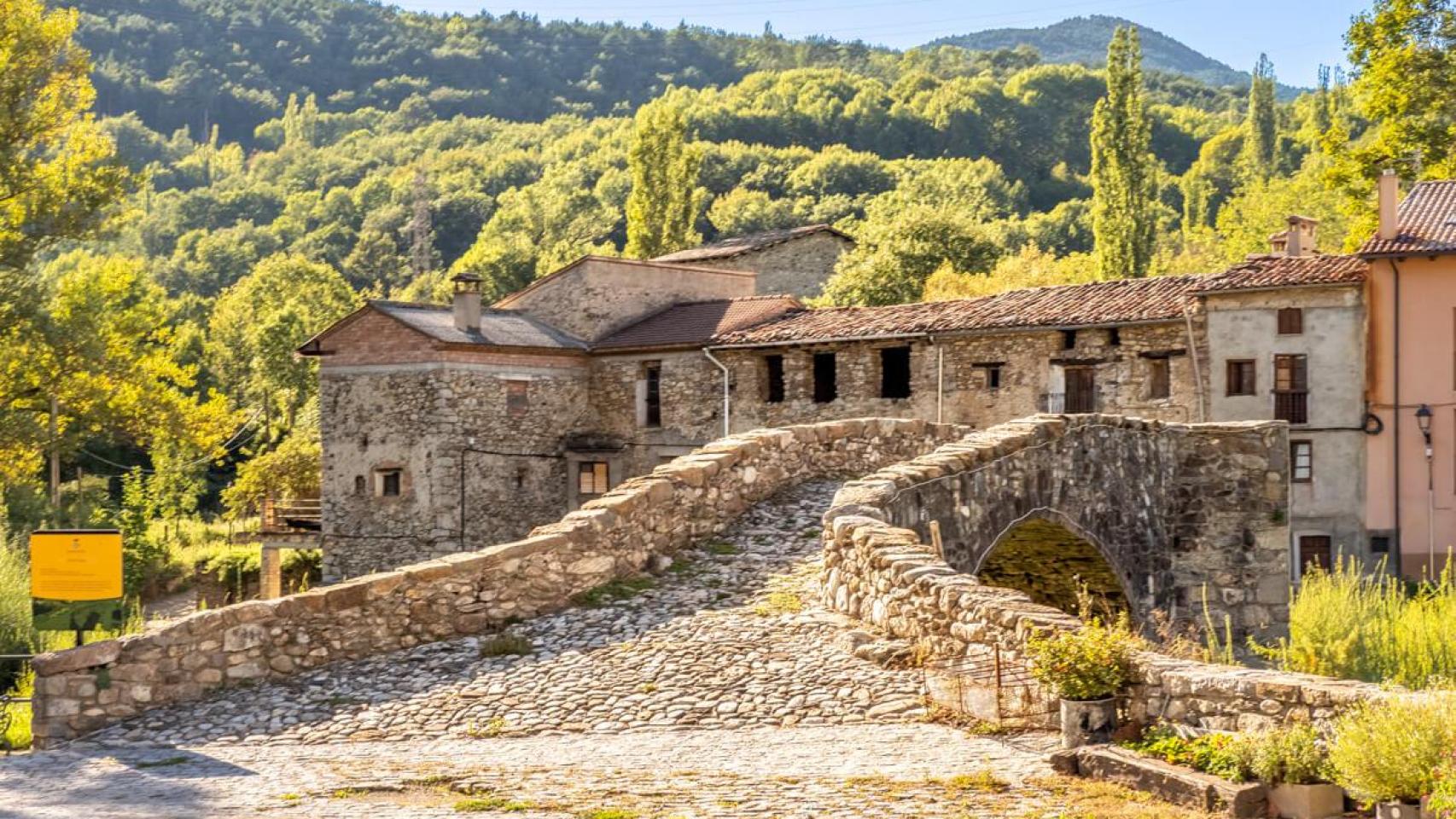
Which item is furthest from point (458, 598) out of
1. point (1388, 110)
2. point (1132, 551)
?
point (1388, 110)

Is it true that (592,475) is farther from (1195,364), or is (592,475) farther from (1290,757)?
(1290,757)

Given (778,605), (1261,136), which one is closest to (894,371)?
(778,605)

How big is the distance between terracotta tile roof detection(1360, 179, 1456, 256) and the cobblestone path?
67.6 ft

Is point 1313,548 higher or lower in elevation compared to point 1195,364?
lower

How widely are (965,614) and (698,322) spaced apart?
26255 millimetres

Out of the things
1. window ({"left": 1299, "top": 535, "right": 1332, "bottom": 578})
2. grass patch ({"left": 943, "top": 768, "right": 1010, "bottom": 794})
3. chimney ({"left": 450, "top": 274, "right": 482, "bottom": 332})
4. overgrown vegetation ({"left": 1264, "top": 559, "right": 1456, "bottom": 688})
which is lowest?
window ({"left": 1299, "top": 535, "right": 1332, "bottom": 578})

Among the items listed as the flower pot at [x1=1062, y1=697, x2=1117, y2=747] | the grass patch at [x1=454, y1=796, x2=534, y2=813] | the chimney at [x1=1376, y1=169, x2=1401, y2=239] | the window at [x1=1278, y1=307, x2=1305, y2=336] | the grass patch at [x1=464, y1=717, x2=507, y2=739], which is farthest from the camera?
the window at [x1=1278, y1=307, x2=1305, y2=336]

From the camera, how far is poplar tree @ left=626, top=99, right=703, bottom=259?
2291 inches

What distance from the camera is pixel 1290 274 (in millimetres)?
33531

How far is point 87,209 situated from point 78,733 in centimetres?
2754

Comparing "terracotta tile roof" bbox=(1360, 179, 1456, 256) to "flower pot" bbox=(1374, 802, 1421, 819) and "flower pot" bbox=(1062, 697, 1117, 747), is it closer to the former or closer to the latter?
"flower pot" bbox=(1062, 697, 1117, 747)

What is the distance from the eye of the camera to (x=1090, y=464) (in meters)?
20.9

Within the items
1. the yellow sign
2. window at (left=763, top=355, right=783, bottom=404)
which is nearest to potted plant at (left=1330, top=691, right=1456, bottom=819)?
the yellow sign

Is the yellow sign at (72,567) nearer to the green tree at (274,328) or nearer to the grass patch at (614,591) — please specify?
the grass patch at (614,591)
